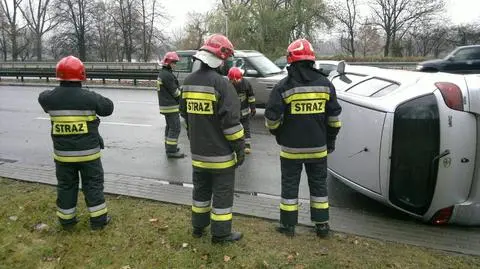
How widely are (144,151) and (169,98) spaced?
145cm

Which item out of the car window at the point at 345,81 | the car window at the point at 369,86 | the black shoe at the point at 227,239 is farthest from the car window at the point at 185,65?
the black shoe at the point at 227,239

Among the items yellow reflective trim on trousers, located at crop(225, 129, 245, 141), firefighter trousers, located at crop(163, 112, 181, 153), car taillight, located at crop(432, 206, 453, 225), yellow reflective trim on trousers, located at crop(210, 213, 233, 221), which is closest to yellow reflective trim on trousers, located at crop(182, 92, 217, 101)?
yellow reflective trim on trousers, located at crop(225, 129, 245, 141)

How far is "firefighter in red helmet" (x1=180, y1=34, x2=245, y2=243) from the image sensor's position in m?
4.05

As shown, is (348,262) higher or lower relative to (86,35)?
Result: lower

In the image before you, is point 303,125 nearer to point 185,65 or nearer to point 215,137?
point 215,137

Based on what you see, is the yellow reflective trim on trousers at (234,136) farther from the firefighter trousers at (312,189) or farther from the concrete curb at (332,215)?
the concrete curb at (332,215)

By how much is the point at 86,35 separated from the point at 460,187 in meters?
58.1

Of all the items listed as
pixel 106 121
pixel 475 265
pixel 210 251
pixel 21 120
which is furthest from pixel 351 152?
pixel 21 120

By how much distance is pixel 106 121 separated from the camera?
40.0 feet

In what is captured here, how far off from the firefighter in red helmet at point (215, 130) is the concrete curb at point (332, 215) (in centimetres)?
98

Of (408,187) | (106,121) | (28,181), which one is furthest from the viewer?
(106,121)

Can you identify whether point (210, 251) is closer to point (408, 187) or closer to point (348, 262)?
point (348, 262)

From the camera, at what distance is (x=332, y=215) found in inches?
205

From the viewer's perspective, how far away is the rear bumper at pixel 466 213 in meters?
4.44
